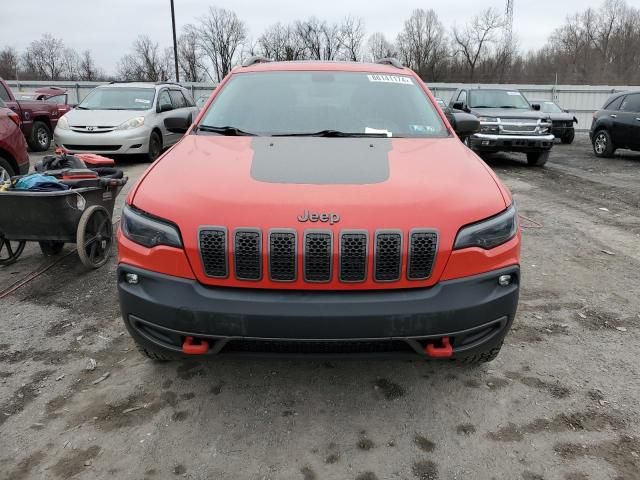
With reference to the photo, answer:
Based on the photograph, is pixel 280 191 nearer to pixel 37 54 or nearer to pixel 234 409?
pixel 234 409

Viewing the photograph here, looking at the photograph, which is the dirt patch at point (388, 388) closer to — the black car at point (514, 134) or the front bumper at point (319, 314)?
the front bumper at point (319, 314)

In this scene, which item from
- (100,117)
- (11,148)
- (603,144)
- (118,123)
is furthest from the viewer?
(603,144)

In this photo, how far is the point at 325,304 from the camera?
2.25 m

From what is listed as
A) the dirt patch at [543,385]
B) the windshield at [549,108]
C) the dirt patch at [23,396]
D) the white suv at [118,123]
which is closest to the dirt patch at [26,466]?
the dirt patch at [23,396]

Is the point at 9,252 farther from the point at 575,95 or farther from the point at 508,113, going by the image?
the point at 575,95

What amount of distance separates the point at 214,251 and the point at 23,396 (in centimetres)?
154

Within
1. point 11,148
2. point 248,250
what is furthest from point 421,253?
point 11,148

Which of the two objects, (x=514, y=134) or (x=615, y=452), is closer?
(x=615, y=452)

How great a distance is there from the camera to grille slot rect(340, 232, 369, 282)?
7.39 feet

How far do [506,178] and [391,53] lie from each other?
56.8m

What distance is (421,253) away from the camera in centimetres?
229

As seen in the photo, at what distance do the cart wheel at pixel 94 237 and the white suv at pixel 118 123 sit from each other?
6053 mm

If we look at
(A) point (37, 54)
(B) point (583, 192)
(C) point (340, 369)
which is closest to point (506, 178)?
(B) point (583, 192)

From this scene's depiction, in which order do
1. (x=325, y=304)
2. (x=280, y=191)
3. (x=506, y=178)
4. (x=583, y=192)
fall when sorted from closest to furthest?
(x=325, y=304)
(x=280, y=191)
(x=583, y=192)
(x=506, y=178)
